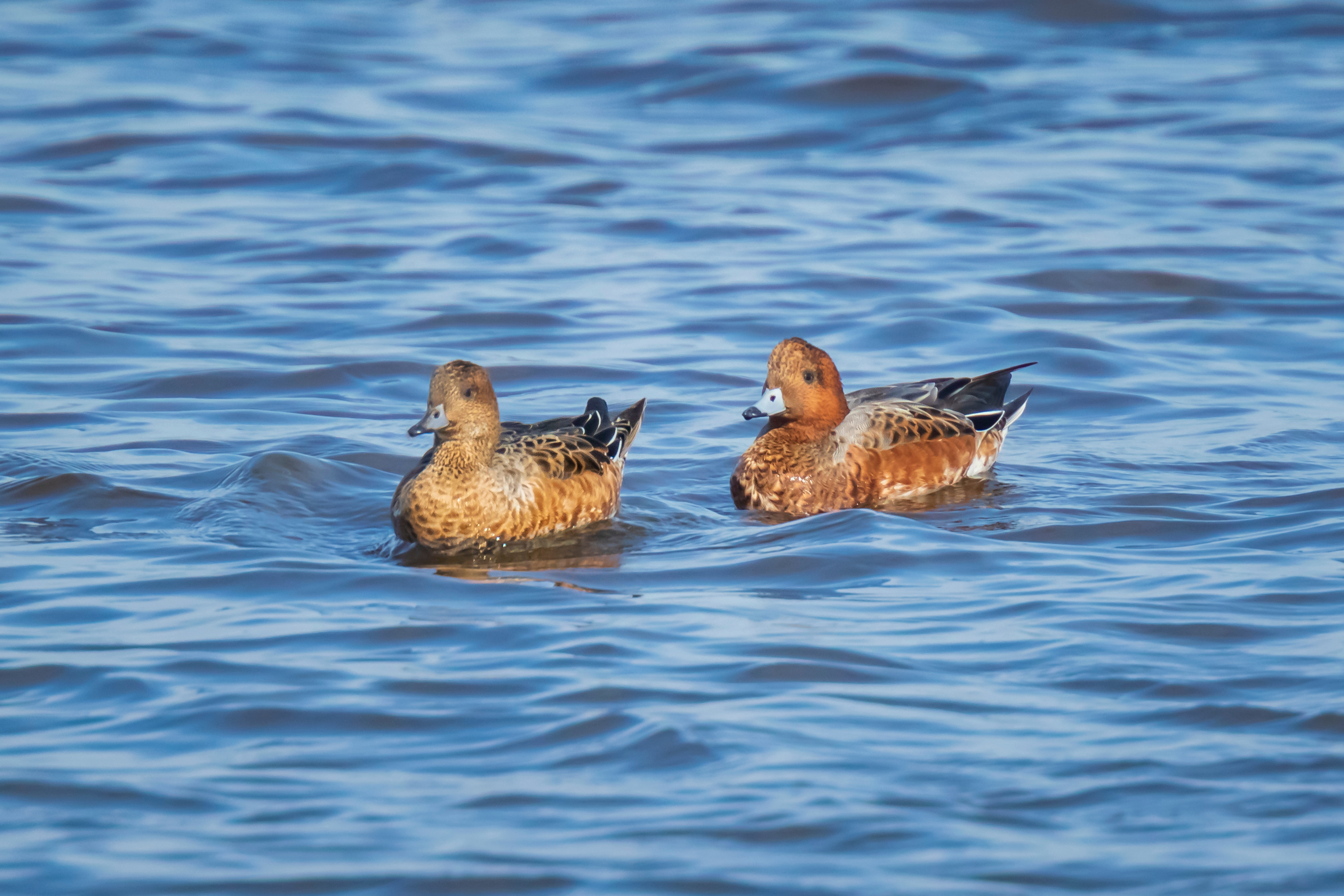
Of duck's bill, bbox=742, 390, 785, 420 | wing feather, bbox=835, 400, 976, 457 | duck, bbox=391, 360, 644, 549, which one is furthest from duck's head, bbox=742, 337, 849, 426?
duck, bbox=391, 360, 644, 549

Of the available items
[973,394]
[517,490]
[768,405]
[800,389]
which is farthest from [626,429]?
[973,394]

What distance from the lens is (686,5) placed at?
24656 millimetres

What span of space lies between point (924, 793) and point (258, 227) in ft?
37.4

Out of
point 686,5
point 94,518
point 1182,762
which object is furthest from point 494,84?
point 1182,762

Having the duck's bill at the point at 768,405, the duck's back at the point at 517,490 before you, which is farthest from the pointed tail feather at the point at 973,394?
the duck's back at the point at 517,490

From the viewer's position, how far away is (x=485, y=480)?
24.8 ft

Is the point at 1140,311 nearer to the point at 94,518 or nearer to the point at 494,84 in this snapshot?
the point at 94,518

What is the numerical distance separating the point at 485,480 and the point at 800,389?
1.94 metres

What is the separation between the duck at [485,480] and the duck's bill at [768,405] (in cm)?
81

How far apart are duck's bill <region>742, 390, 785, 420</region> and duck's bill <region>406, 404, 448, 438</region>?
1.66 m

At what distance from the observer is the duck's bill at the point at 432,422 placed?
7.38 meters

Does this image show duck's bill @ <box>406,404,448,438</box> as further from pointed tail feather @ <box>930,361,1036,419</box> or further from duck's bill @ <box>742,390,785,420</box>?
pointed tail feather @ <box>930,361,1036,419</box>

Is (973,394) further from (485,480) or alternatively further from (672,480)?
(485,480)

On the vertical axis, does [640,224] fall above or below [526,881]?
above
